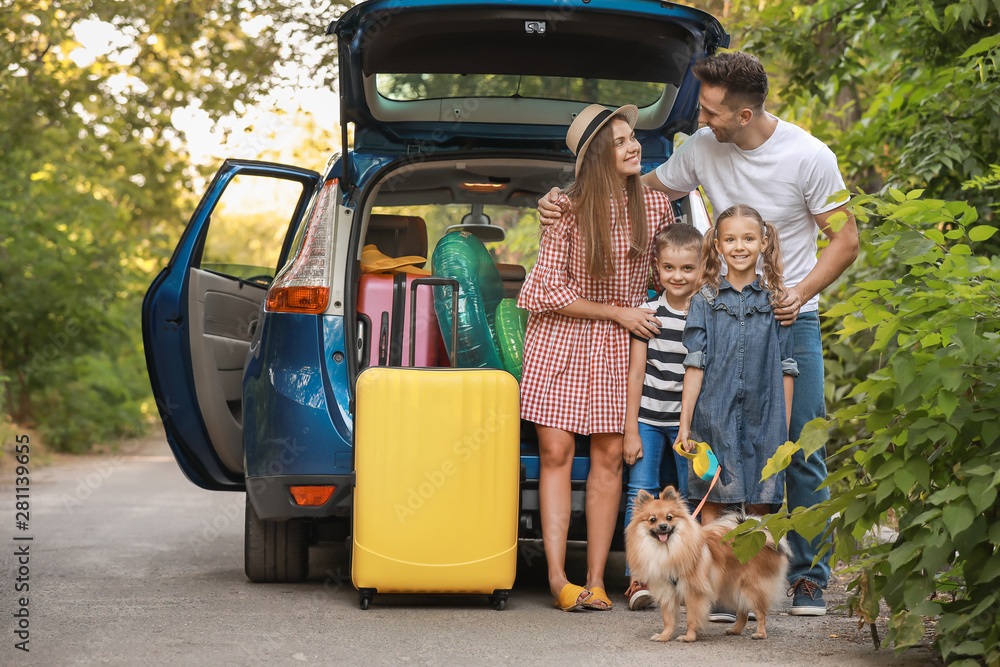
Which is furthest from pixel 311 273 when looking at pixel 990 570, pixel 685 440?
pixel 990 570

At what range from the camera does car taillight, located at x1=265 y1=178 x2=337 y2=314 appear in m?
4.43

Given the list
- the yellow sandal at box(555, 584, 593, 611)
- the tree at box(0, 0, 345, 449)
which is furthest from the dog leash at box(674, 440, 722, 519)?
the tree at box(0, 0, 345, 449)

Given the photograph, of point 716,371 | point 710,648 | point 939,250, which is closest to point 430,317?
point 716,371

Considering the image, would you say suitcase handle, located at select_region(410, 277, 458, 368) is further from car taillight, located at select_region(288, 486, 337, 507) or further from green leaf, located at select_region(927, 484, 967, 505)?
green leaf, located at select_region(927, 484, 967, 505)

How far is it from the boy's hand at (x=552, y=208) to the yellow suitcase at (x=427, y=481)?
746 mm

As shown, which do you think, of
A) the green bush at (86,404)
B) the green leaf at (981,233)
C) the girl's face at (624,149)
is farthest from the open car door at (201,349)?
the green bush at (86,404)

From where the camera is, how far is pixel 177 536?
22.6 feet

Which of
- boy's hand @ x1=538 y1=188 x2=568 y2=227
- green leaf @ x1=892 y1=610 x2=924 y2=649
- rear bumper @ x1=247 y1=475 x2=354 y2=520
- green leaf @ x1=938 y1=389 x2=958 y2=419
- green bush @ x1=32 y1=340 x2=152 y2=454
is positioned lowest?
green bush @ x1=32 y1=340 x2=152 y2=454

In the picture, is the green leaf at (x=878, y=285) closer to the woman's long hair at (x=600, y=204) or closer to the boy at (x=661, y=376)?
the boy at (x=661, y=376)

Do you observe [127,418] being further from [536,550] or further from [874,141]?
[874,141]

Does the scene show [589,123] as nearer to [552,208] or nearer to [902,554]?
[552,208]

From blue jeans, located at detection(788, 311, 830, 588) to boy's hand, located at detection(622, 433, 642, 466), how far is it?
25.5 inches

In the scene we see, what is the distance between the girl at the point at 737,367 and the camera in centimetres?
412

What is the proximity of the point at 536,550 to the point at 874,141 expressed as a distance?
3381 mm
